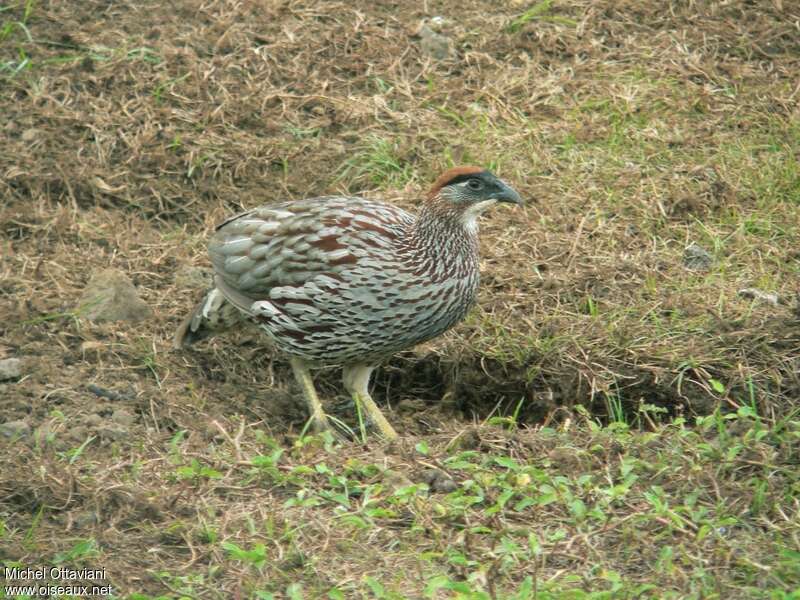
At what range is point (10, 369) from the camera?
248 inches

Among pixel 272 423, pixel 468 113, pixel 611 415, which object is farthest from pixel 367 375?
pixel 468 113

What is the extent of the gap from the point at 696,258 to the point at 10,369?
3.69 metres

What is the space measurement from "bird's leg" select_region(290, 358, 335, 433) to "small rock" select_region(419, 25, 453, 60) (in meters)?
3.00

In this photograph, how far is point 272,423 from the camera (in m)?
6.49

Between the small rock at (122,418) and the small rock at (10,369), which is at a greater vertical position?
the small rock at (122,418)

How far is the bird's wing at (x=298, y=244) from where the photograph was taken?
6309 mm

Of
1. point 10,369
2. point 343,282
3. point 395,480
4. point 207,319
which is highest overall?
point 343,282

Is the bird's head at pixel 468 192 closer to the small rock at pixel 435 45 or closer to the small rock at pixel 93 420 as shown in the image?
the small rock at pixel 93 420

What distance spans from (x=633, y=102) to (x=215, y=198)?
2728 mm

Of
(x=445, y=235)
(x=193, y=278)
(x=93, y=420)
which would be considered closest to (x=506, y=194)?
(x=445, y=235)

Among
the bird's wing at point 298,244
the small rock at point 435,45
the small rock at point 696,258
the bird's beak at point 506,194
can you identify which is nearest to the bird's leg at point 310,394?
the bird's wing at point 298,244

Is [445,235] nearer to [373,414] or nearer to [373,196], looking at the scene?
[373,414]

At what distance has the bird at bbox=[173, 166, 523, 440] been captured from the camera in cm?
625

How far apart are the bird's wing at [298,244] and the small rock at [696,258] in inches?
64.0
